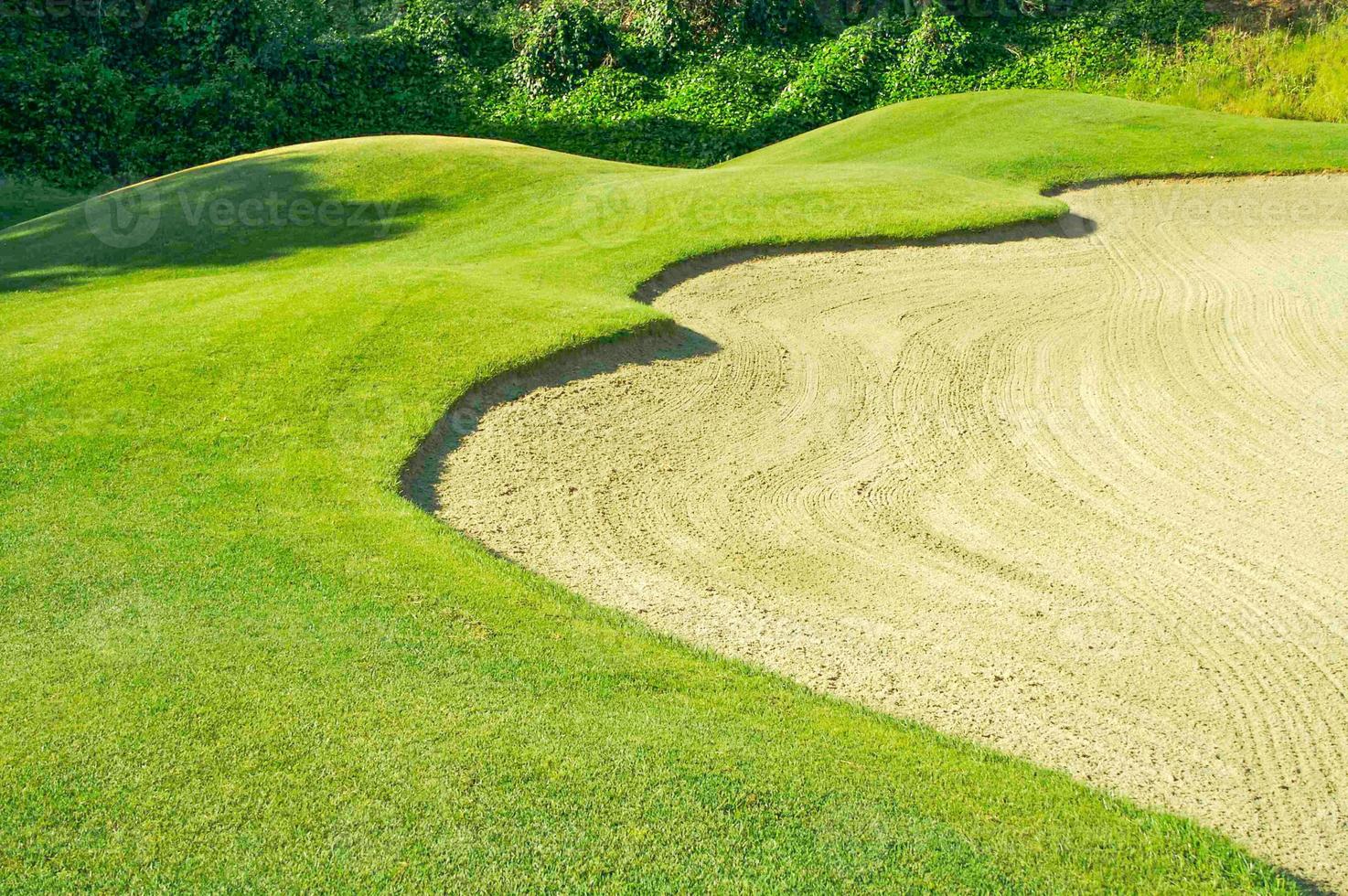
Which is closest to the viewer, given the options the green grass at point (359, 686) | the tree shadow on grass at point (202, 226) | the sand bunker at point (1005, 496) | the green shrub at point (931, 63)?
the green grass at point (359, 686)

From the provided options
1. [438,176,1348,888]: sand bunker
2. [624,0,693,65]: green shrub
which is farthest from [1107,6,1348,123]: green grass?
[624,0,693,65]: green shrub

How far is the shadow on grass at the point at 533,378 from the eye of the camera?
31.2 ft

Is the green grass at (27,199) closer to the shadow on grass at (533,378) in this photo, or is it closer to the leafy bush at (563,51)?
the leafy bush at (563,51)

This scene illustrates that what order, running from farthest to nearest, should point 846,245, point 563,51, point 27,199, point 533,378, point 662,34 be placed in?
point 662,34 → point 563,51 → point 27,199 → point 846,245 → point 533,378

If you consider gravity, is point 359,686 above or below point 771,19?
below

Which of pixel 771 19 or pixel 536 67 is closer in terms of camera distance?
pixel 536 67

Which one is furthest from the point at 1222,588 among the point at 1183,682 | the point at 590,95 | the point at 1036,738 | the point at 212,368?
the point at 590,95

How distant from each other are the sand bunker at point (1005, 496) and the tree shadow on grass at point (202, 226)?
6109mm

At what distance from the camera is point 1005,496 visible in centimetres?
959

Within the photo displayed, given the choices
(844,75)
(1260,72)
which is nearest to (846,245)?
(844,75)

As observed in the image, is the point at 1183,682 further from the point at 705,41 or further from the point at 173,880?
the point at 705,41

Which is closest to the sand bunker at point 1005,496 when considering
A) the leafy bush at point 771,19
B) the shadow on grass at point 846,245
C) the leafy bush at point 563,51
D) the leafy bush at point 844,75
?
the shadow on grass at point 846,245

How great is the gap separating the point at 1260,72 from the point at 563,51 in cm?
1707

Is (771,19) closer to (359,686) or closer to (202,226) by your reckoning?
(202,226)
